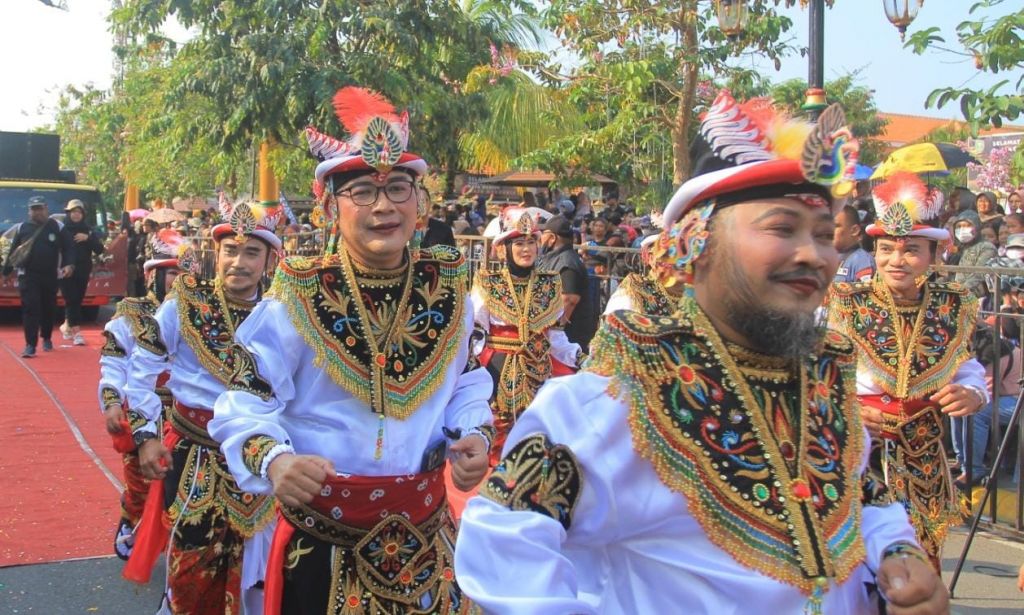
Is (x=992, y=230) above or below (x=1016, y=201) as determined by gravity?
below

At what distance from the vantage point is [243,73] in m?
13.2

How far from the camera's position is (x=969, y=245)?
31.8ft

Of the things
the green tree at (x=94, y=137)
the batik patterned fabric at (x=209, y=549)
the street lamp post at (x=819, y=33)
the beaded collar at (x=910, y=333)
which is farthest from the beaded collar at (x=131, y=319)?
the green tree at (x=94, y=137)

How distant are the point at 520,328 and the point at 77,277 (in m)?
10.5

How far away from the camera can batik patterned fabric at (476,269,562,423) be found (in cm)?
945

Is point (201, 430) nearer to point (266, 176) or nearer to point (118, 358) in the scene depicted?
point (118, 358)

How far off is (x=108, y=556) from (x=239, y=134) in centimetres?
771

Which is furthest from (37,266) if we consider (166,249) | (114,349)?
(114,349)

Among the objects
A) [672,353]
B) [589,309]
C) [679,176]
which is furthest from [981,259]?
[672,353]

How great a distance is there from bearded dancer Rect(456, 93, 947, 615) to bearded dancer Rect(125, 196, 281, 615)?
266cm

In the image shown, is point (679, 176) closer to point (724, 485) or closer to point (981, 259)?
point (981, 259)

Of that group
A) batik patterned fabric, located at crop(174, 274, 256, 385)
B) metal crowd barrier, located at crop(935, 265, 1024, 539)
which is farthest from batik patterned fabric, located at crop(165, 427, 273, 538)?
metal crowd barrier, located at crop(935, 265, 1024, 539)

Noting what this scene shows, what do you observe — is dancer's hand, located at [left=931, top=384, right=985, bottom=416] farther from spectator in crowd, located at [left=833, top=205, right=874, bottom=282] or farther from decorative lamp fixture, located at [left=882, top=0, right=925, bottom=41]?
decorative lamp fixture, located at [left=882, top=0, right=925, bottom=41]

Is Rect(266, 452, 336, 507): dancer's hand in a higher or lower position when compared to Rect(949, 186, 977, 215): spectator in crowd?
lower
